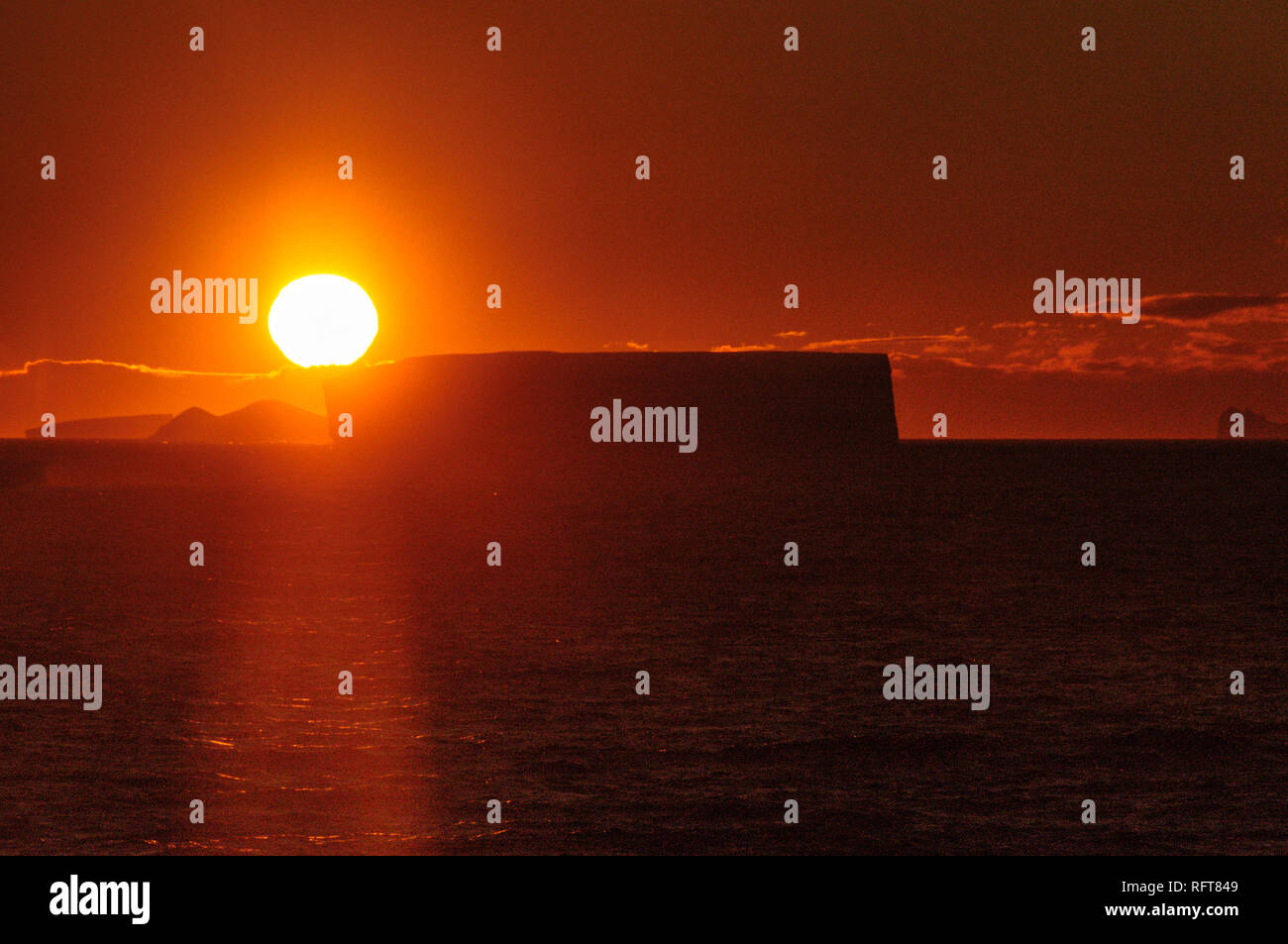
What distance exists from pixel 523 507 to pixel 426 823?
120 meters

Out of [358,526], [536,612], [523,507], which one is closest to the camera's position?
[536,612]

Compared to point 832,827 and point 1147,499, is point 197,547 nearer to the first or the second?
point 832,827

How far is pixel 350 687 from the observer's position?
3344cm

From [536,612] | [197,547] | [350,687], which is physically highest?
[197,547]

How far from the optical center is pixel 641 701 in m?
31.7

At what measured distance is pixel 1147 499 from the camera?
140 metres

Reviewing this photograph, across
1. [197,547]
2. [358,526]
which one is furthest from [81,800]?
[358,526]

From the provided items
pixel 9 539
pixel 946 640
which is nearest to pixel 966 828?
pixel 946 640

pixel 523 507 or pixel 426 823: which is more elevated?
pixel 523 507

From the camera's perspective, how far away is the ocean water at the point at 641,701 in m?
20.2

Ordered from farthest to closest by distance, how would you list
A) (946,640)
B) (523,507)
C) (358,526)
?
1. (523,507)
2. (358,526)
3. (946,640)

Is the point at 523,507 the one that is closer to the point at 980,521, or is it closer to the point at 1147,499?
the point at 980,521

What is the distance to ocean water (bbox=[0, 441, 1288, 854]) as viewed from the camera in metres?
20.2
